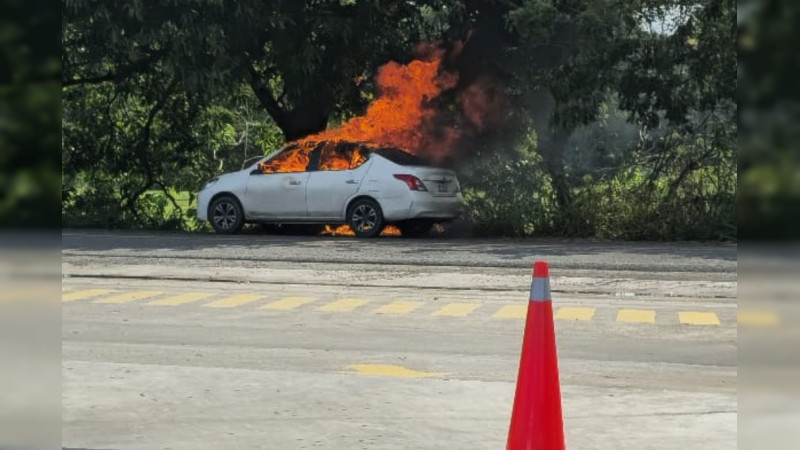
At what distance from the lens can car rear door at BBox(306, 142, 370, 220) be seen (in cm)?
2027

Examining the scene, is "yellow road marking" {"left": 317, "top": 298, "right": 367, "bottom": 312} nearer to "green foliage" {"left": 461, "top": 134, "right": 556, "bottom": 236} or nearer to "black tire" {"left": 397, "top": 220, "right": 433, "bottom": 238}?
"black tire" {"left": 397, "top": 220, "right": 433, "bottom": 238}

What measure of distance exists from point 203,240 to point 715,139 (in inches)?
329

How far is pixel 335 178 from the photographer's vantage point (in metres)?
20.4

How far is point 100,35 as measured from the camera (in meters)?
21.6

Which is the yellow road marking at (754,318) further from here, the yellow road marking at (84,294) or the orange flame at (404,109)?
the orange flame at (404,109)

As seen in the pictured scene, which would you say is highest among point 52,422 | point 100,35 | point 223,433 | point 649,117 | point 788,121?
point 100,35

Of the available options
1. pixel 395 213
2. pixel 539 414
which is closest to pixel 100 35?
pixel 395 213

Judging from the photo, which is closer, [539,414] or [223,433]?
[539,414]

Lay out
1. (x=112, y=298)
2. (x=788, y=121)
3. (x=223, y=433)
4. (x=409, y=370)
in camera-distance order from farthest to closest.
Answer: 1. (x=112, y=298)
2. (x=409, y=370)
3. (x=223, y=433)
4. (x=788, y=121)

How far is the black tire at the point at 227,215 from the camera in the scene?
21172 mm

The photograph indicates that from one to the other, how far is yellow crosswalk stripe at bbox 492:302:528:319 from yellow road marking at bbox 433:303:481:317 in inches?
10.9

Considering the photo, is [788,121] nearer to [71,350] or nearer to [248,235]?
[71,350]

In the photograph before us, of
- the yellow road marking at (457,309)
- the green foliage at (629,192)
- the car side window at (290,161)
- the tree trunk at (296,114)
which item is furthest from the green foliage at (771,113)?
the tree trunk at (296,114)

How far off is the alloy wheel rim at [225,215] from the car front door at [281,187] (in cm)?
28
